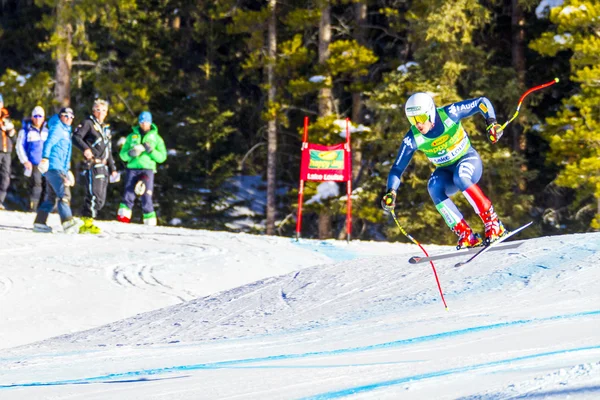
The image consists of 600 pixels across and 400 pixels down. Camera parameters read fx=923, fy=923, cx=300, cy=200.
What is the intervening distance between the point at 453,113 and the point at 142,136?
6863 millimetres

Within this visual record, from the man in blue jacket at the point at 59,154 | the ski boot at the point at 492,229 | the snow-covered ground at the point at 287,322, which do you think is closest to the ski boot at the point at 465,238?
A: the ski boot at the point at 492,229

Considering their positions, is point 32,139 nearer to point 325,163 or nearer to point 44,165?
point 44,165

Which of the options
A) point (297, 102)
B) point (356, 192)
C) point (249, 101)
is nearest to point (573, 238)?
point (356, 192)

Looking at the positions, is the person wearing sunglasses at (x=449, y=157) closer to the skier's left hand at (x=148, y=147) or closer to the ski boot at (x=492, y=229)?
the ski boot at (x=492, y=229)

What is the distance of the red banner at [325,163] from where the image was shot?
547 inches

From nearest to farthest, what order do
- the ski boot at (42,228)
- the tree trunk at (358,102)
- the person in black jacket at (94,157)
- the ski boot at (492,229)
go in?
the ski boot at (492,229)
the person in black jacket at (94,157)
the ski boot at (42,228)
the tree trunk at (358,102)

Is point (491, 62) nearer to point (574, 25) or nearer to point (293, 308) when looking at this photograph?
point (574, 25)

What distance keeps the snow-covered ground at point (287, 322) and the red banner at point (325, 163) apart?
4.64 feet

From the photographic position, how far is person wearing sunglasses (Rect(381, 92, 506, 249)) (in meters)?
8.16

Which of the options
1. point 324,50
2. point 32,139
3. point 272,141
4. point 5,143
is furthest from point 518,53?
point 5,143

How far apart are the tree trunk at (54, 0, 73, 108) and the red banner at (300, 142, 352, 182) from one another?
10.7m

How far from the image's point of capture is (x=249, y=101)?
95.4 feet

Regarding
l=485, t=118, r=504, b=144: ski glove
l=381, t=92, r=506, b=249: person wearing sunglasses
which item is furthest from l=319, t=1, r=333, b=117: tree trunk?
l=485, t=118, r=504, b=144: ski glove

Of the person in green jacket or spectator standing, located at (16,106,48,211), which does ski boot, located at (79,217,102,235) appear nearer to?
the person in green jacket
